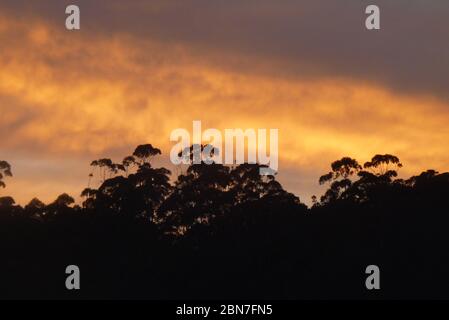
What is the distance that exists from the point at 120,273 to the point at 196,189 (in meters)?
12.0

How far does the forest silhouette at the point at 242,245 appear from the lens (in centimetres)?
7575

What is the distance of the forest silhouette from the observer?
2982 inches

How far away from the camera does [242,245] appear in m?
78.8

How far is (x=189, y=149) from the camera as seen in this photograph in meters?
89.7

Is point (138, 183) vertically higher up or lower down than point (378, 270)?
higher up
